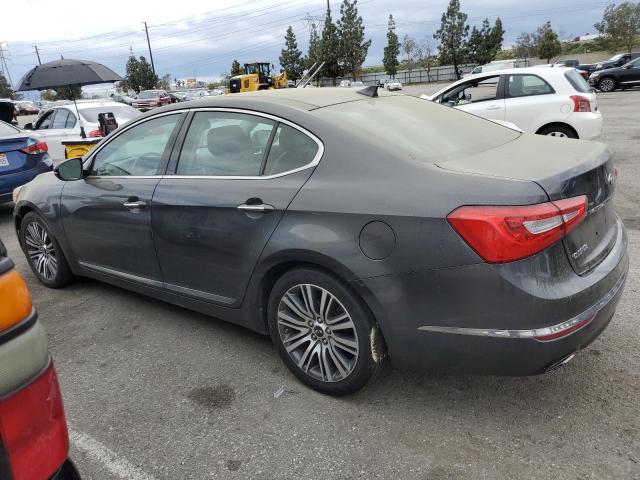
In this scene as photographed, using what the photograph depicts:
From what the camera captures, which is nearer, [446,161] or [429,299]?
[429,299]

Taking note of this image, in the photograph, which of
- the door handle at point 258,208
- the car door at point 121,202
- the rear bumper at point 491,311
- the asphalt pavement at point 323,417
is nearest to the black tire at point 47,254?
the car door at point 121,202

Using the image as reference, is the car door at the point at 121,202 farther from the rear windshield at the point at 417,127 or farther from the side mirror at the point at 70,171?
the rear windshield at the point at 417,127

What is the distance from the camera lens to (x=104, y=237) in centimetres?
387

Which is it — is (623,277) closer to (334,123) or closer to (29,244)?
(334,123)

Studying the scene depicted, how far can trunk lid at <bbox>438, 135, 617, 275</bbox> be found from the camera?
2.32 m

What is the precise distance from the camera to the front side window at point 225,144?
3.04m

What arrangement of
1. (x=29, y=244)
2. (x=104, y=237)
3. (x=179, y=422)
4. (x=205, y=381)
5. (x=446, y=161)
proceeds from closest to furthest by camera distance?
(x=446, y=161) → (x=179, y=422) → (x=205, y=381) → (x=104, y=237) → (x=29, y=244)

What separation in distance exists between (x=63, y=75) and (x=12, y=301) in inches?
403

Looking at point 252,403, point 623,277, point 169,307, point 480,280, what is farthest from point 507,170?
point 169,307

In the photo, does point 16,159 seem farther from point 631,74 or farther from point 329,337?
point 631,74

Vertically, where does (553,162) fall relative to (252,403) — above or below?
above

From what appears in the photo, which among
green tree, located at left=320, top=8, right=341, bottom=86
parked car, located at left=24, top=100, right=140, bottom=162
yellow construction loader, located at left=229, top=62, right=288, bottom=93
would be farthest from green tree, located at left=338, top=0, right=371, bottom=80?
parked car, located at left=24, top=100, right=140, bottom=162

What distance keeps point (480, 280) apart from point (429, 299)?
25 centimetres

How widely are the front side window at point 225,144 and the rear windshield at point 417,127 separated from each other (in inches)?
15.7
